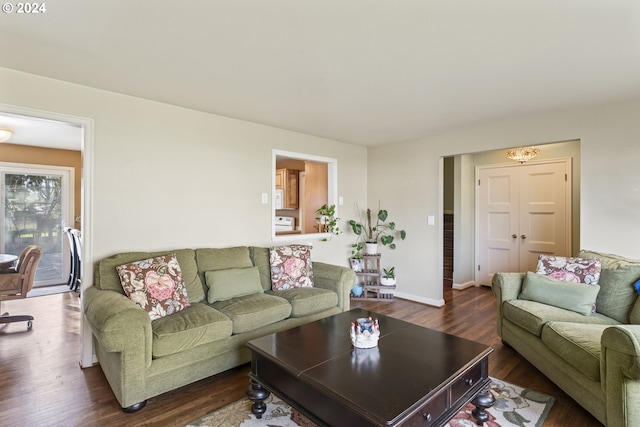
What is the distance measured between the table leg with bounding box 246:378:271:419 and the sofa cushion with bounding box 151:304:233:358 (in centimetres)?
53

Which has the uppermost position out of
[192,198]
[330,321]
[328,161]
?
[328,161]

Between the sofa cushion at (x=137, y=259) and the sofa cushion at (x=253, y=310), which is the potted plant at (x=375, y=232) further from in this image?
the sofa cushion at (x=137, y=259)

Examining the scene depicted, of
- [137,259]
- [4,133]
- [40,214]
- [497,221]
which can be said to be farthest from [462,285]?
[40,214]

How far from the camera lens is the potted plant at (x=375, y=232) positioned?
4820 mm

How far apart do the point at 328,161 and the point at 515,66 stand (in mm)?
2752

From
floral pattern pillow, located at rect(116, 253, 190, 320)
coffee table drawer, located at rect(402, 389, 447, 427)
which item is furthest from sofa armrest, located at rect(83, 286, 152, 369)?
coffee table drawer, located at rect(402, 389, 447, 427)

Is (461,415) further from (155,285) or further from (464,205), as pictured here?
(464,205)

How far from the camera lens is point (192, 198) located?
328 centimetres

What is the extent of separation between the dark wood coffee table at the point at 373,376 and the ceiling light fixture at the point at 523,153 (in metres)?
3.80

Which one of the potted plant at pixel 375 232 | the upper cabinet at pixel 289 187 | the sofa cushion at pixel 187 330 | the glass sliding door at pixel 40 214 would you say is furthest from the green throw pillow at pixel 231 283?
the glass sliding door at pixel 40 214

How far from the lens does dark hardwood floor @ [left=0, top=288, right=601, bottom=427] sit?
2.01m

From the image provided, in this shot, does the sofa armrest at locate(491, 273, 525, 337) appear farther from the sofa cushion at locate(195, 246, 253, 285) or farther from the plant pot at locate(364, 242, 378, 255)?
the sofa cushion at locate(195, 246, 253, 285)

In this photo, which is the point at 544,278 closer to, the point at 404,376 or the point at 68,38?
the point at 404,376

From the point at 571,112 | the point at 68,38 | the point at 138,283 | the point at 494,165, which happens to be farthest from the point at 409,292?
the point at 68,38
